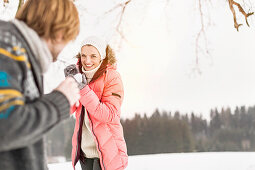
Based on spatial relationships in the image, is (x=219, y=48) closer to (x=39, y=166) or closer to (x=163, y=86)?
(x=163, y=86)

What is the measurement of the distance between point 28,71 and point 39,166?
0.61ft

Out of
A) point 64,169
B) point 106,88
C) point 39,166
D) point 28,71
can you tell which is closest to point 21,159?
point 39,166

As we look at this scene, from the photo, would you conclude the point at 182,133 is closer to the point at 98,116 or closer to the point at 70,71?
the point at 98,116

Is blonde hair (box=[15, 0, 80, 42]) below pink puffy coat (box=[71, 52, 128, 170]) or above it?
above

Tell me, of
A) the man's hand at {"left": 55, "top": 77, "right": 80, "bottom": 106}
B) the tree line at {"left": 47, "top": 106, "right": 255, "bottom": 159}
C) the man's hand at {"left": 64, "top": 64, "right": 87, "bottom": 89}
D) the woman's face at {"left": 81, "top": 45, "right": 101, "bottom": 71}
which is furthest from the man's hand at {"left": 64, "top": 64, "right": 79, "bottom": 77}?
the tree line at {"left": 47, "top": 106, "right": 255, "bottom": 159}

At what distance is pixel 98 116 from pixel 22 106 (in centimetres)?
87

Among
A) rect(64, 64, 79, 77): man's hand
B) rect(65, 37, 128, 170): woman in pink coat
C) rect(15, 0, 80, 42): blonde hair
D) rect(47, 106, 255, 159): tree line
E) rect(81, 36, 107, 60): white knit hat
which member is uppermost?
rect(81, 36, 107, 60): white knit hat

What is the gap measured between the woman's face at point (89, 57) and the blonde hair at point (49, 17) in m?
0.88

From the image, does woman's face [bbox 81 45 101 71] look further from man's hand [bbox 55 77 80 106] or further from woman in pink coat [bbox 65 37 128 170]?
man's hand [bbox 55 77 80 106]

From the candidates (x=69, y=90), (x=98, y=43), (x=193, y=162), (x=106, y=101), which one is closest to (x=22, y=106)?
(x=69, y=90)

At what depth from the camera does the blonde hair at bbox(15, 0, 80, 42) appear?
1.95 feet

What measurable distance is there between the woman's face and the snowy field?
1.48m

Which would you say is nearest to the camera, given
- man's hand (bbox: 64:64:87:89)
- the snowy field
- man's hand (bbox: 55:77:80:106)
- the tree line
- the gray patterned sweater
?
the gray patterned sweater

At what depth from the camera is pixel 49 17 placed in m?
0.59
